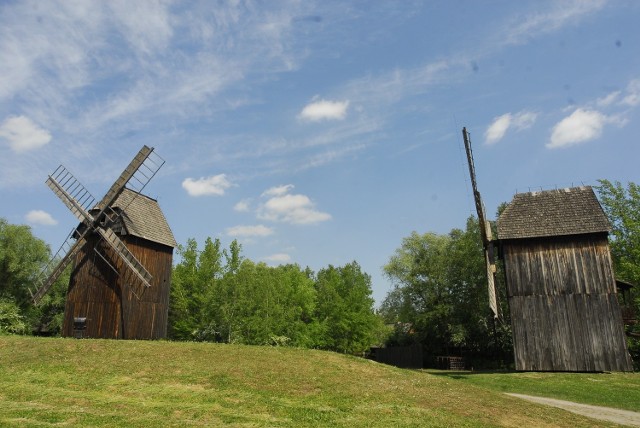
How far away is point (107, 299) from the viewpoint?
31.5 meters

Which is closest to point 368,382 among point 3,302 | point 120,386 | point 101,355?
point 120,386

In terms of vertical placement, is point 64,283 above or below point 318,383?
above

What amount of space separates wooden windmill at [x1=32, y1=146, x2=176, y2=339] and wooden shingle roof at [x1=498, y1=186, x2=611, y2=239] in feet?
83.9

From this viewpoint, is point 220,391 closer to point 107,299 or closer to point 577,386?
point 107,299

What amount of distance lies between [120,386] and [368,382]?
9987mm

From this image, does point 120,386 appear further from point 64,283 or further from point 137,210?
point 64,283

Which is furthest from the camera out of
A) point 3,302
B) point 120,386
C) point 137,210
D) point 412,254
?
point 412,254

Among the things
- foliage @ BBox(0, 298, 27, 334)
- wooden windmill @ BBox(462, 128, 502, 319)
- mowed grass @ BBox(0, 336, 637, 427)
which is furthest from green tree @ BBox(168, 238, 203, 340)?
wooden windmill @ BBox(462, 128, 502, 319)

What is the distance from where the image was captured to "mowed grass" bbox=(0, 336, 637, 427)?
48.4ft

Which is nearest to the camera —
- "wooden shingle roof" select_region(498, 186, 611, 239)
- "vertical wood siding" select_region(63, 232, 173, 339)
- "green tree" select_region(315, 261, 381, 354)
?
"vertical wood siding" select_region(63, 232, 173, 339)

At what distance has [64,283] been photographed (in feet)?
191

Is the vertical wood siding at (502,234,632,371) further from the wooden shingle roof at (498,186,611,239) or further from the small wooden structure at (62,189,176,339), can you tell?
the small wooden structure at (62,189,176,339)

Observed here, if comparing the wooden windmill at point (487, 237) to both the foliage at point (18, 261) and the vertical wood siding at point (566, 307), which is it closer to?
the vertical wood siding at point (566, 307)

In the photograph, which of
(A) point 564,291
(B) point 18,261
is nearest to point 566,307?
(A) point 564,291
